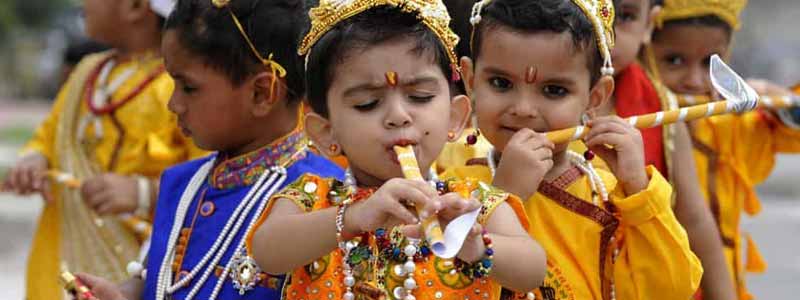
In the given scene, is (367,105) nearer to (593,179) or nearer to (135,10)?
(593,179)

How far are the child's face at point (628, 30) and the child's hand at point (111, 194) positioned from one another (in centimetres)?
180

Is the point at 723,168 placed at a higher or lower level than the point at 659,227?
lower

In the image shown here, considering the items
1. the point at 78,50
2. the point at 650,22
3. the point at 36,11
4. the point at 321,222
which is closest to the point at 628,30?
the point at 650,22

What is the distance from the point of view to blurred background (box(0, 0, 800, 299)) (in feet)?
31.1

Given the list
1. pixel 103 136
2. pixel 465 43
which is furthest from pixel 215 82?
pixel 103 136

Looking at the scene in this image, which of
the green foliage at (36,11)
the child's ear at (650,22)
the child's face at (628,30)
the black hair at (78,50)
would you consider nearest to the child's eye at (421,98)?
the child's face at (628,30)

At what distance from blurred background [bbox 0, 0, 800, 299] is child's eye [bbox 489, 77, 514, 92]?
573cm

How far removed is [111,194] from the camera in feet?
14.4

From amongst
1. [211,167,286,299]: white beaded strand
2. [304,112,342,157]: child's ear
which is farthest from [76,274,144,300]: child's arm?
[304,112,342,157]: child's ear

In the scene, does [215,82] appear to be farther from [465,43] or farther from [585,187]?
[585,187]

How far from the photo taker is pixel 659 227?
2660 millimetres

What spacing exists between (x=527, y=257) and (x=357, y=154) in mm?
369

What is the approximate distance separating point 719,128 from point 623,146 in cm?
169

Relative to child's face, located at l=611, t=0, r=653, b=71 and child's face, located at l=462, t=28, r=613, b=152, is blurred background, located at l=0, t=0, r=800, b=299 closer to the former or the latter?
child's face, located at l=611, t=0, r=653, b=71
